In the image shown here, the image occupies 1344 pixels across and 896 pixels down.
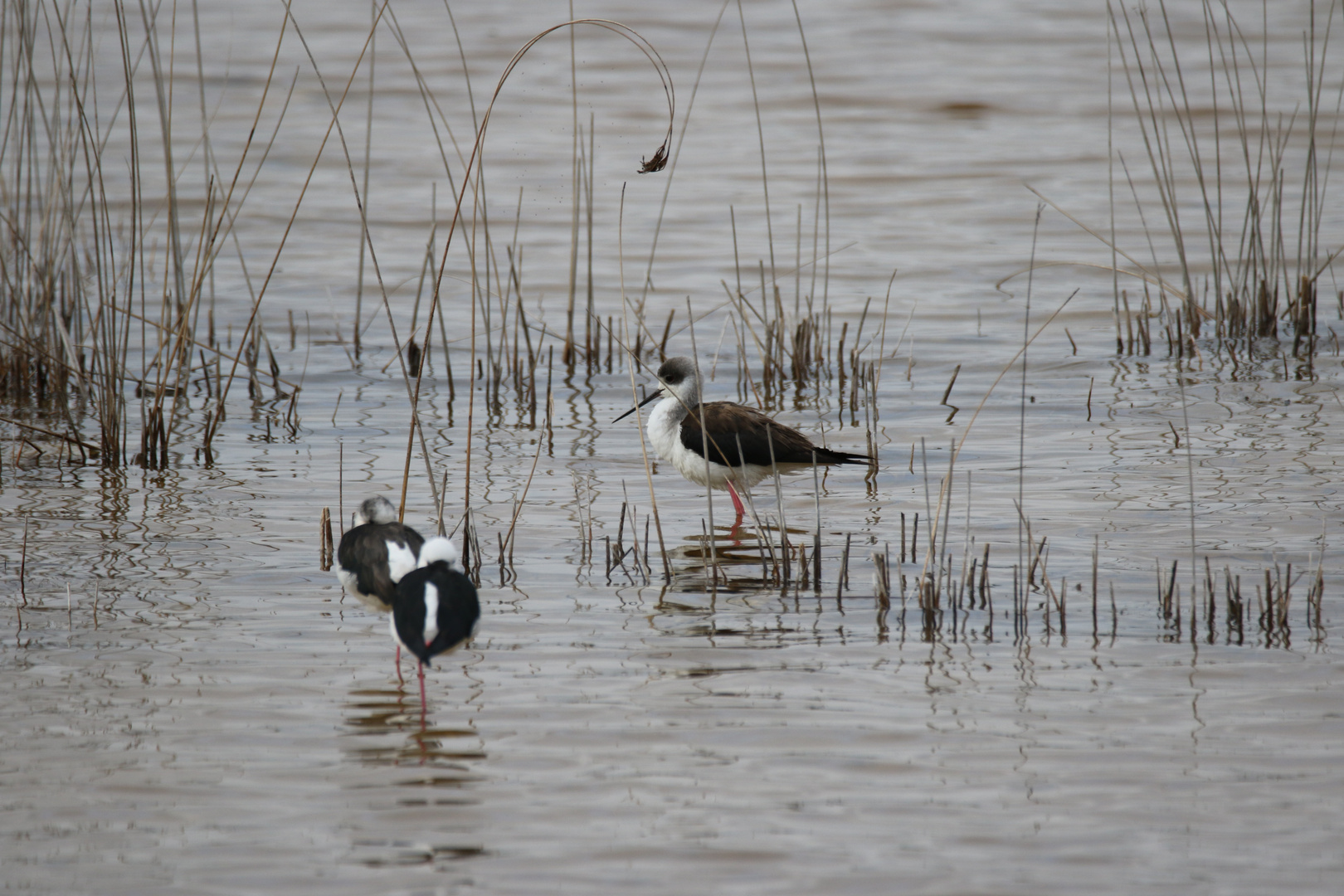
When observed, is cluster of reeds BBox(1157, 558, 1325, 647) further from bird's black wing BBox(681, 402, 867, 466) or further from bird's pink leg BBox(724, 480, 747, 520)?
bird's pink leg BBox(724, 480, 747, 520)

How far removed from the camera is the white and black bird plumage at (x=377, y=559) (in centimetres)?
454

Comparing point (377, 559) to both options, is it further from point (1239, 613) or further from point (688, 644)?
point (1239, 613)

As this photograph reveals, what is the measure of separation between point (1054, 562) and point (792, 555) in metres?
1.09

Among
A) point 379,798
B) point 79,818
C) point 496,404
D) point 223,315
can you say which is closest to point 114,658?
point 79,818

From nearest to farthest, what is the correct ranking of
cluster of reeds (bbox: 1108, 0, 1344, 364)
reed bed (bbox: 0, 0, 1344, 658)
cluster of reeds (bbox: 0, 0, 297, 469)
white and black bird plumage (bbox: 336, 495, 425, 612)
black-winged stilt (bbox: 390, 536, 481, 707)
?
black-winged stilt (bbox: 390, 536, 481, 707) < white and black bird plumage (bbox: 336, 495, 425, 612) < reed bed (bbox: 0, 0, 1344, 658) < cluster of reeds (bbox: 0, 0, 297, 469) < cluster of reeds (bbox: 1108, 0, 1344, 364)

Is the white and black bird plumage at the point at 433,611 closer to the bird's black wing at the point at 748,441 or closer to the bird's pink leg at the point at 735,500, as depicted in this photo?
the bird's black wing at the point at 748,441

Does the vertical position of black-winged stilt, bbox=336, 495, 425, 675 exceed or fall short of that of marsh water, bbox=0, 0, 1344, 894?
it exceeds it

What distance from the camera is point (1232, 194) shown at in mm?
14469

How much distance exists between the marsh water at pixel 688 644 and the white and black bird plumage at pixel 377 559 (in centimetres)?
25

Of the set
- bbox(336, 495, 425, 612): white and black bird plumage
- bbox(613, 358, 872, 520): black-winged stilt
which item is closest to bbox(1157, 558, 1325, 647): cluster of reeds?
bbox(613, 358, 872, 520): black-winged stilt

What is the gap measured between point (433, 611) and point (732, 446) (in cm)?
297

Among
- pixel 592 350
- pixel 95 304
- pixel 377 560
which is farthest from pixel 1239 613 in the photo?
pixel 95 304

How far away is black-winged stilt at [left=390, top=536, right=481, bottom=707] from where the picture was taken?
397cm

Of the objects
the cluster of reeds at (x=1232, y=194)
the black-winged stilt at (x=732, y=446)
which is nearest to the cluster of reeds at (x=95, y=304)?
the black-winged stilt at (x=732, y=446)
